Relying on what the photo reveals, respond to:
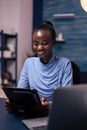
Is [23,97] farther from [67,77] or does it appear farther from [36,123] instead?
[67,77]

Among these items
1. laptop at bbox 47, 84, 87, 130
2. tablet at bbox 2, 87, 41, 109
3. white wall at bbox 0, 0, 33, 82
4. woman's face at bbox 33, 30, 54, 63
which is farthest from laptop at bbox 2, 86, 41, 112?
white wall at bbox 0, 0, 33, 82

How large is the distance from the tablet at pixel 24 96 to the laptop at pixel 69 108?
517 mm

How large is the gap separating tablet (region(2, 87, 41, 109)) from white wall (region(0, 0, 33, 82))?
2717mm

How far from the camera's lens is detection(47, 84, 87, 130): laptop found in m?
0.63

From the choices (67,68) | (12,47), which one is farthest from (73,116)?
(12,47)

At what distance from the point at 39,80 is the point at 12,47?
2.44 m

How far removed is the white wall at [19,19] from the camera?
394 centimetres

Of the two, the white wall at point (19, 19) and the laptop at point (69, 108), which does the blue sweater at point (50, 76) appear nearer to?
the laptop at point (69, 108)

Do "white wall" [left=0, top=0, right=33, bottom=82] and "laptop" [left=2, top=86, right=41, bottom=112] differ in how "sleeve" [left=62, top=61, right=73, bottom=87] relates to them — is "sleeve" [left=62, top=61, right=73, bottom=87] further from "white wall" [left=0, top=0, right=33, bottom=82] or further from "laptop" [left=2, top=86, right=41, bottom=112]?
"white wall" [left=0, top=0, right=33, bottom=82]

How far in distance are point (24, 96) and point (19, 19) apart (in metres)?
2.87

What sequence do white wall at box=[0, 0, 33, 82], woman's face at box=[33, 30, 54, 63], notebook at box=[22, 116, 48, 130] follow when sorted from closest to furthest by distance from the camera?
1. notebook at box=[22, 116, 48, 130]
2. woman's face at box=[33, 30, 54, 63]
3. white wall at box=[0, 0, 33, 82]

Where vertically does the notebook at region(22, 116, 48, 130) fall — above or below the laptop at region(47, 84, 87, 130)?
below

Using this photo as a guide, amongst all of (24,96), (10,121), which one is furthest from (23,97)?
(10,121)

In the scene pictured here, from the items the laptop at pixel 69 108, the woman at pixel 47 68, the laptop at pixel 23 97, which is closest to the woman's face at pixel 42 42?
the woman at pixel 47 68
